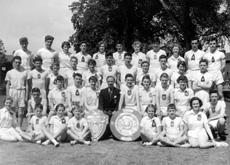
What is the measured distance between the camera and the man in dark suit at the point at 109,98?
7.97 metres

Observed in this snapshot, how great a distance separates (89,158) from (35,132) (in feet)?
6.66

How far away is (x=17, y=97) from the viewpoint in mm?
8547

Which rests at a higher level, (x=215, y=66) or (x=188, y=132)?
(x=215, y=66)

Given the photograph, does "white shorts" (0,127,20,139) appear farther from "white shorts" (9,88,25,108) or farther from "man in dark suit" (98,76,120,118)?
"man in dark suit" (98,76,120,118)

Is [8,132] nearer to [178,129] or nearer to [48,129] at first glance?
[48,129]

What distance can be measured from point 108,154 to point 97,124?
143 cm

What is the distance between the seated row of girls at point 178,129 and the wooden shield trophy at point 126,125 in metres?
0.26

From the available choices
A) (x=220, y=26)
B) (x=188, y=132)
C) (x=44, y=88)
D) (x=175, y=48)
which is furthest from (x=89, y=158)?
(x=220, y=26)

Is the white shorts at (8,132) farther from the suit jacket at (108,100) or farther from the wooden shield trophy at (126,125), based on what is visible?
the wooden shield trophy at (126,125)

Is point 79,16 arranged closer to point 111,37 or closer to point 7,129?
point 111,37

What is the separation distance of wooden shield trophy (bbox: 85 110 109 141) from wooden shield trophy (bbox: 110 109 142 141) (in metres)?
0.19

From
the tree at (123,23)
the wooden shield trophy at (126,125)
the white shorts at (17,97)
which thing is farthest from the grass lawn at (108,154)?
the tree at (123,23)

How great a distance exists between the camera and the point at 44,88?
9094 millimetres

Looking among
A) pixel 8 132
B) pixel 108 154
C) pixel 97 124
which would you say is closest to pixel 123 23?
pixel 97 124
